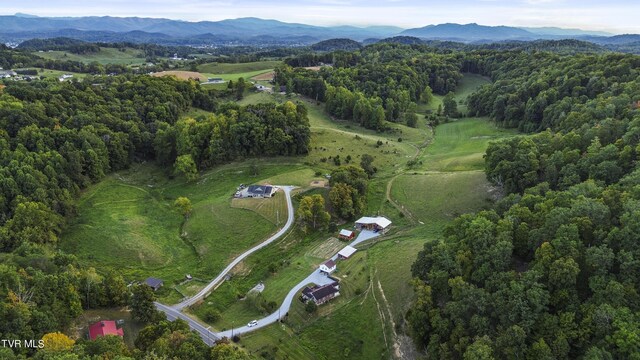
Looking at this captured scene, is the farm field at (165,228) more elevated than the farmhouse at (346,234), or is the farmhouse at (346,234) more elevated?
the farmhouse at (346,234)

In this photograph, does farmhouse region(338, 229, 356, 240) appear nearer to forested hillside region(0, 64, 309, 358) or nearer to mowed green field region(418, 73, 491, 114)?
forested hillside region(0, 64, 309, 358)

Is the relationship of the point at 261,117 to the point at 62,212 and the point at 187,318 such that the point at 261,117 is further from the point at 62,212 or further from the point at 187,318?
the point at 187,318

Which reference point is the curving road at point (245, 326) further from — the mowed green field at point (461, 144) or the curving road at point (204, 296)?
the mowed green field at point (461, 144)

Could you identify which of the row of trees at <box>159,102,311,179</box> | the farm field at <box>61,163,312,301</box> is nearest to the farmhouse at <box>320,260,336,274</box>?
the farm field at <box>61,163,312,301</box>

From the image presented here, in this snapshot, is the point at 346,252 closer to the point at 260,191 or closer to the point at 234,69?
the point at 260,191

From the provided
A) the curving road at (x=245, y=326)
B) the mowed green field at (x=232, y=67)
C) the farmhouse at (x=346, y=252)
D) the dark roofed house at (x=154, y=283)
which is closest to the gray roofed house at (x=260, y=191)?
the curving road at (x=245, y=326)

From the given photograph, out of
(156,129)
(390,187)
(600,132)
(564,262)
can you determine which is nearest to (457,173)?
(390,187)

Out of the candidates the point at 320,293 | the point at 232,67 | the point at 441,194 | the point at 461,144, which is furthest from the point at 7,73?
the point at 320,293
